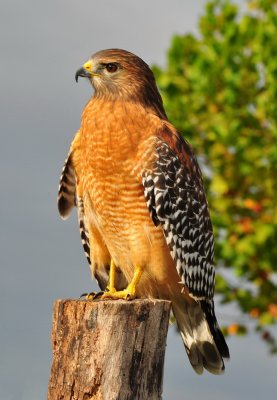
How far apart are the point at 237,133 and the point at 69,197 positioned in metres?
7.48

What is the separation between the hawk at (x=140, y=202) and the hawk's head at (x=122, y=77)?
0.01m

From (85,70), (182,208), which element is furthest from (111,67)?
(182,208)

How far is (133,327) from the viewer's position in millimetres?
8008

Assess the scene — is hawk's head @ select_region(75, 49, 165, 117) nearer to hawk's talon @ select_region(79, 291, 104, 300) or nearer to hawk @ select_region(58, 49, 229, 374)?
hawk @ select_region(58, 49, 229, 374)

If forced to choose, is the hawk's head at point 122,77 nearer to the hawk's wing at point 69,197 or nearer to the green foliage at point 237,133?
the hawk's wing at point 69,197

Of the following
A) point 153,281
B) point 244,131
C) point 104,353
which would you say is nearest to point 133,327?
point 104,353

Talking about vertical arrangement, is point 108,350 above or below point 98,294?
below

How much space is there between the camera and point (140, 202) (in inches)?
362

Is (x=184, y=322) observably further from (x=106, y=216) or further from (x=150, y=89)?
(x=150, y=89)

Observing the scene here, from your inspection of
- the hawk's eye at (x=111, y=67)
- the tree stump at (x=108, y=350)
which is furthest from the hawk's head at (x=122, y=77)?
the tree stump at (x=108, y=350)

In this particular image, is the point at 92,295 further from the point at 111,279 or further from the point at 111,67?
the point at 111,67

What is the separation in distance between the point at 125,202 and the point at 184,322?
1591mm

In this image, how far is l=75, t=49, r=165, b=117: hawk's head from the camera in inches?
378

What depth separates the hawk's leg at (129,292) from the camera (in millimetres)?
9029
